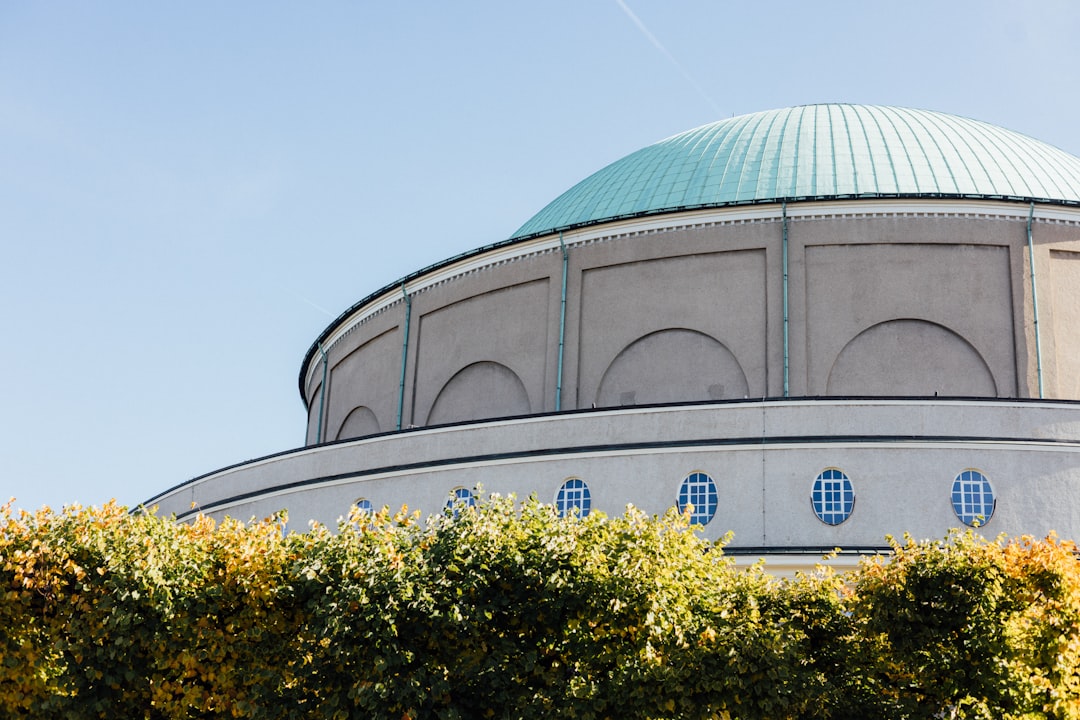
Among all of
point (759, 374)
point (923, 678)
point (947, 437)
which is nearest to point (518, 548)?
point (923, 678)

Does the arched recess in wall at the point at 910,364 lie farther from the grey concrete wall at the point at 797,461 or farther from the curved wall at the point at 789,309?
the grey concrete wall at the point at 797,461

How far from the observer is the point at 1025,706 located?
16.6 metres

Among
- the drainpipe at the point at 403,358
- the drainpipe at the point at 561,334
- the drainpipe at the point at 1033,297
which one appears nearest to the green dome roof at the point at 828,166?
the drainpipe at the point at 1033,297

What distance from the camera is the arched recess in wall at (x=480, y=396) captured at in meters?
31.1

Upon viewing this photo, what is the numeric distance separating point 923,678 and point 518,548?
17.3 feet

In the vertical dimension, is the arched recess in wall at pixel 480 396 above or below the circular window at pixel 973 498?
above

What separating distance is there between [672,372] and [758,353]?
5.99 feet

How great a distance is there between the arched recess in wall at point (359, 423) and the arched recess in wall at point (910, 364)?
449 inches

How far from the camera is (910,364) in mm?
28391

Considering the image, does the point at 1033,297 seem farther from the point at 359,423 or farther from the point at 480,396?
the point at 359,423

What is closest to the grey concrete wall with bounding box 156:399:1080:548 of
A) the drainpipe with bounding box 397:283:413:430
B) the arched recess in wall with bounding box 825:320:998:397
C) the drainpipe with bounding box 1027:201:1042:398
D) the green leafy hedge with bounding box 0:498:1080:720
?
the arched recess in wall with bounding box 825:320:998:397

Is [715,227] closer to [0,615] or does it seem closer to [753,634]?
[753,634]

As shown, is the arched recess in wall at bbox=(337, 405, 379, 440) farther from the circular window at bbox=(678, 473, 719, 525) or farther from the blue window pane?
the blue window pane

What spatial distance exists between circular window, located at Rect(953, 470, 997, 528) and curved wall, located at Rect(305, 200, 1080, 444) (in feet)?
14.5
